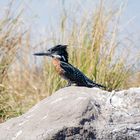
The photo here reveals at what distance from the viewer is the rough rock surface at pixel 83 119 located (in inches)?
193

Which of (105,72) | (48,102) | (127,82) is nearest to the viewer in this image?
(48,102)

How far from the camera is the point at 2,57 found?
907 cm

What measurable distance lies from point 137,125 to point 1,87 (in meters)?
4.04

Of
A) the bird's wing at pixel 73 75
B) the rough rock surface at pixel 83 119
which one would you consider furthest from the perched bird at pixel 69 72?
the rough rock surface at pixel 83 119

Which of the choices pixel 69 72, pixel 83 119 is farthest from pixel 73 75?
pixel 83 119

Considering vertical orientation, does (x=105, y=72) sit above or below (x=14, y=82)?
above

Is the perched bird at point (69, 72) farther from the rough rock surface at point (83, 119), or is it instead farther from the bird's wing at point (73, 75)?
the rough rock surface at point (83, 119)

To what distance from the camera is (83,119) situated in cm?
495

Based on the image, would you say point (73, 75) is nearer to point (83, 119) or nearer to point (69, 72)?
point (69, 72)

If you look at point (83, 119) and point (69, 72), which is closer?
point (83, 119)

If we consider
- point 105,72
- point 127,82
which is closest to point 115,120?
point 105,72

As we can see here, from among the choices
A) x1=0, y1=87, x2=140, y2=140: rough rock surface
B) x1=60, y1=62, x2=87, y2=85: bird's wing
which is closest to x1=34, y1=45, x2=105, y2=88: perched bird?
x1=60, y1=62, x2=87, y2=85: bird's wing

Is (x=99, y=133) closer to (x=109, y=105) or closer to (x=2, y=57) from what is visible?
(x=109, y=105)

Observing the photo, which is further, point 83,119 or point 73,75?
point 73,75
